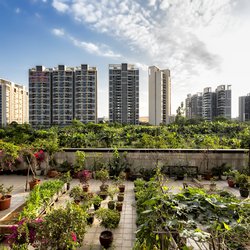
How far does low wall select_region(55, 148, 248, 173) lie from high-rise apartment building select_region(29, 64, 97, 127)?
46.0m

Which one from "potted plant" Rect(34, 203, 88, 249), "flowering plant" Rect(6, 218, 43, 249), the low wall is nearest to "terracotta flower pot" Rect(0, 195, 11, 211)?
"flowering plant" Rect(6, 218, 43, 249)

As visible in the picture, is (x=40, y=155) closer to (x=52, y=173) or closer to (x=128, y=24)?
(x=52, y=173)

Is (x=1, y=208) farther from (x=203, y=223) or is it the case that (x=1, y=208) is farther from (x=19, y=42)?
(x=19, y=42)

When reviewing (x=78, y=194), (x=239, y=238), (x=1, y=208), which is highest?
(x=239, y=238)

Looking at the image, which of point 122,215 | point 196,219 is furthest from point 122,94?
point 196,219

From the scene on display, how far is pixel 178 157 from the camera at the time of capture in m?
7.99

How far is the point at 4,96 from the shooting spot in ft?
182

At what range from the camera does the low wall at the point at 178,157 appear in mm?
7855

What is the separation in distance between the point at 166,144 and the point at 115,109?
4827cm

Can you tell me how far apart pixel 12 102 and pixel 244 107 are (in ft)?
235

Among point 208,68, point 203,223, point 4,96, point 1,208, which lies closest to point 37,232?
point 203,223

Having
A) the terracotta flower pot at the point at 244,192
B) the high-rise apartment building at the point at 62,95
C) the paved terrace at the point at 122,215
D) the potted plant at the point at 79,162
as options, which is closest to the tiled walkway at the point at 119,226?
the paved terrace at the point at 122,215

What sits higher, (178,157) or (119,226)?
(178,157)

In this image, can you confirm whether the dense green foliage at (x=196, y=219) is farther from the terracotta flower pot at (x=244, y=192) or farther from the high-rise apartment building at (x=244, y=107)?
the high-rise apartment building at (x=244, y=107)
